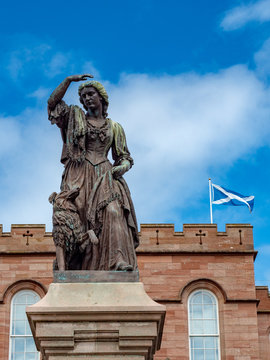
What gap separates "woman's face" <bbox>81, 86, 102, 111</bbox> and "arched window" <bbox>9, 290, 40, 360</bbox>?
2267 centimetres

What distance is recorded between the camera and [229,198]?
36.3 meters

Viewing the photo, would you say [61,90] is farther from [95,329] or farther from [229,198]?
[229,198]

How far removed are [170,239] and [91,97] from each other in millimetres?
23075

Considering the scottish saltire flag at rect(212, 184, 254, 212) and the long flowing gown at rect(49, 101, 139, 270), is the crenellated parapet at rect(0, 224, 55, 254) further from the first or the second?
the long flowing gown at rect(49, 101, 139, 270)

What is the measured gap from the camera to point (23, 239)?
3409cm

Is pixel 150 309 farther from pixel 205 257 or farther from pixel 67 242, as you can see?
pixel 205 257

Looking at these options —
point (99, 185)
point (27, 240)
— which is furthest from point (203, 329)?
point (99, 185)

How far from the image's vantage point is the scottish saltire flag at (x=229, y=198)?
36.0 metres

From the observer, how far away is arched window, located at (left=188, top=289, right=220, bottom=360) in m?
33.2

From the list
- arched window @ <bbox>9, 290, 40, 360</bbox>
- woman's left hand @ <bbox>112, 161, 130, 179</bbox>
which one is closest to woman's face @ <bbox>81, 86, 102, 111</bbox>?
woman's left hand @ <bbox>112, 161, 130, 179</bbox>

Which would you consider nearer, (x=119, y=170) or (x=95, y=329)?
(x=95, y=329)

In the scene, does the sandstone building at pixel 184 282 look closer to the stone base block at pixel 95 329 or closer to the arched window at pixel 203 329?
the arched window at pixel 203 329

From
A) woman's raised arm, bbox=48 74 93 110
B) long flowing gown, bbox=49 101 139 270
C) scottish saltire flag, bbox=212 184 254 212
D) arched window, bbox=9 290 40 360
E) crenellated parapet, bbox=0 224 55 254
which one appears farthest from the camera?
scottish saltire flag, bbox=212 184 254 212

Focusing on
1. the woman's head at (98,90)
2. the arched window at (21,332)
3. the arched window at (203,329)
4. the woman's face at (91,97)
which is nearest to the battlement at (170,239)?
the arched window at (21,332)
